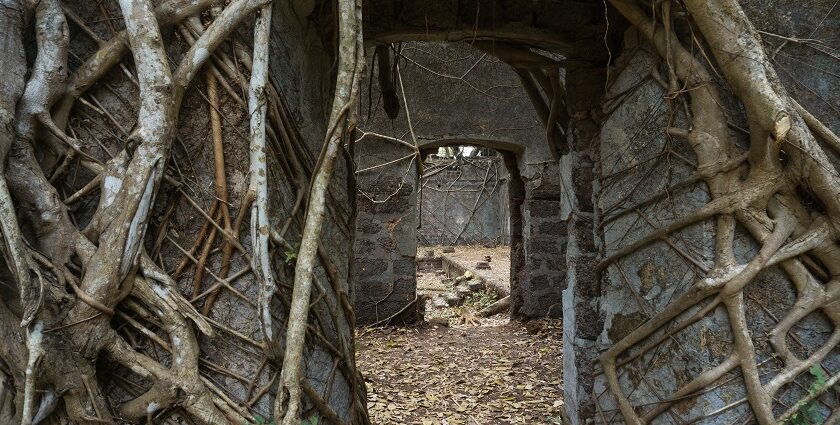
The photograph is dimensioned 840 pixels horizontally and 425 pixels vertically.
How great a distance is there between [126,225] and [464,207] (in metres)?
11.4

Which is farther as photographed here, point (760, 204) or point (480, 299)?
point (480, 299)

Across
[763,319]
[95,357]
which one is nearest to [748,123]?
[763,319]

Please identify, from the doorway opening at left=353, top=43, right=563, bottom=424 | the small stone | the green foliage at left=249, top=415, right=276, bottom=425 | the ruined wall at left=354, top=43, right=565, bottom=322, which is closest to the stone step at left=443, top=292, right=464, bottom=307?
the doorway opening at left=353, top=43, right=563, bottom=424

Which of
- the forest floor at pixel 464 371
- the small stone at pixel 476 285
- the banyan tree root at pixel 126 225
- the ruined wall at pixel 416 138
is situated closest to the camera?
the banyan tree root at pixel 126 225

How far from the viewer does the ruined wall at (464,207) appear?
12.6 metres

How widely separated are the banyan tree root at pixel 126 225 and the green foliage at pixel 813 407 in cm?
173

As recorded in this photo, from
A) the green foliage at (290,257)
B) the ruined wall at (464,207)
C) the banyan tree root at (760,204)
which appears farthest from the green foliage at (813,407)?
the ruined wall at (464,207)

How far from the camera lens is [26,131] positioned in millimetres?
1531

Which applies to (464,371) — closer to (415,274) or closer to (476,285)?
(415,274)

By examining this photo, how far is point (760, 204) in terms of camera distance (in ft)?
6.07

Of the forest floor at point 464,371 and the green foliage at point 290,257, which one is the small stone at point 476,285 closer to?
the forest floor at point 464,371

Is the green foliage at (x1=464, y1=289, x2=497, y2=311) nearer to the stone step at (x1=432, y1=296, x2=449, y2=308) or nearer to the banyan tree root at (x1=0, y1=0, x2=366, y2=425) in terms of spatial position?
the stone step at (x1=432, y1=296, x2=449, y2=308)

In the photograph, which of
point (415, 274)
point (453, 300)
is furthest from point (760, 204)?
point (453, 300)

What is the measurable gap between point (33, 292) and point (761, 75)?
7.87ft
